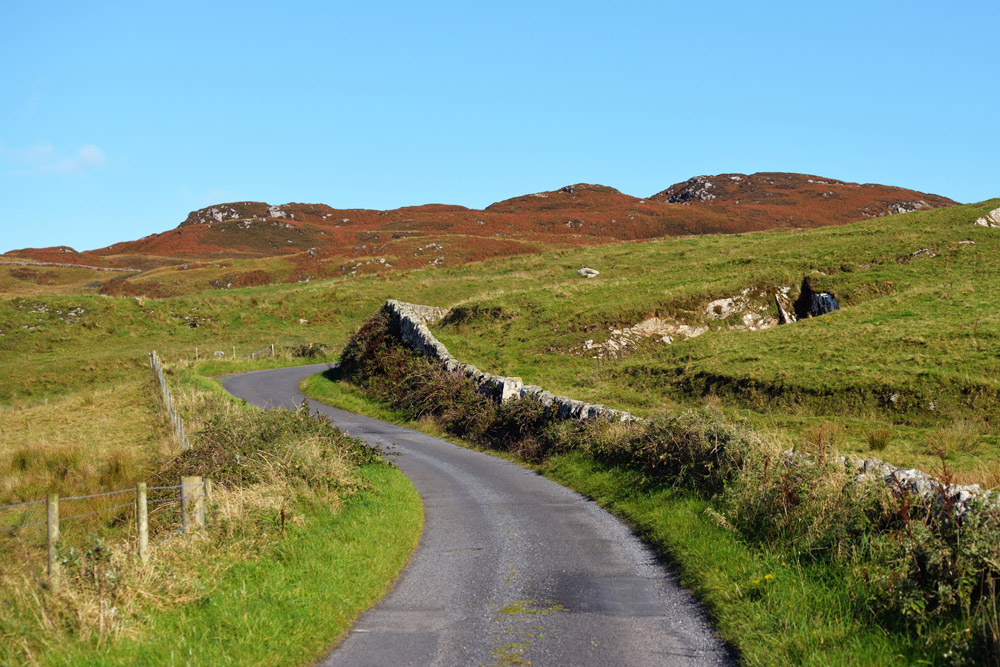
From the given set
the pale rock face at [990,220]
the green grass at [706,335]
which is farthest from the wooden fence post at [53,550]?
the pale rock face at [990,220]

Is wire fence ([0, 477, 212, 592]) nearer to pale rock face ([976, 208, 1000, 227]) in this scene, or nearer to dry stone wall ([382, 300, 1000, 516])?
dry stone wall ([382, 300, 1000, 516])

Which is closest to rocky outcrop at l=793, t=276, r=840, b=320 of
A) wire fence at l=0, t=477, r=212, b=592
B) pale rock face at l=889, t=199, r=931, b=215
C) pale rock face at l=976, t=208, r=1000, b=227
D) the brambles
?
pale rock face at l=976, t=208, r=1000, b=227

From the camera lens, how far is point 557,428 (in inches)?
774

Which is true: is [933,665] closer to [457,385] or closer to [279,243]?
[457,385]

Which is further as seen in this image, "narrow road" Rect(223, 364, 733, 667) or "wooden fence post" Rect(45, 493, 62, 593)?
"wooden fence post" Rect(45, 493, 62, 593)

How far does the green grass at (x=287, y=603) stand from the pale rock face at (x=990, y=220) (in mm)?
42611

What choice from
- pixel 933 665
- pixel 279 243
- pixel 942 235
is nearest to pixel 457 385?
pixel 933 665

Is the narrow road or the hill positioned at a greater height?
the hill

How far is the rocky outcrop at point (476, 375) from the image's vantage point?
64.6ft

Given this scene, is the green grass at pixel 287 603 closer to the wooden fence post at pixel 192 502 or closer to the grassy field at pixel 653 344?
the grassy field at pixel 653 344

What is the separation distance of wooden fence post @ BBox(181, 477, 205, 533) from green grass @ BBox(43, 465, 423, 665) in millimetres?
1332

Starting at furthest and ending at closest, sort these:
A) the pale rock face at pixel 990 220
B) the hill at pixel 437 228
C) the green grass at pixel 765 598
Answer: the hill at pixel 437 228
the pale rock face at pixel 990 220
the green grass at pixel 765 598

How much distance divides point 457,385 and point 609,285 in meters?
18.1

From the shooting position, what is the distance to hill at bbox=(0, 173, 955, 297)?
93.1 m
